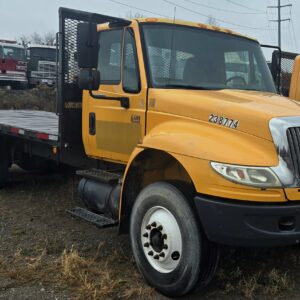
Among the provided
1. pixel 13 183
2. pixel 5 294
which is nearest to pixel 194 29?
pixel 5 294

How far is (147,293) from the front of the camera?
4.11m

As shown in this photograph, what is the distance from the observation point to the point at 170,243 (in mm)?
4004

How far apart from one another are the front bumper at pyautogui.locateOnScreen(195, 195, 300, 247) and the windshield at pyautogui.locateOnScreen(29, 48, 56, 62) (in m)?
27.3

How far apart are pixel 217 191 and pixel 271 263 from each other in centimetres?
160

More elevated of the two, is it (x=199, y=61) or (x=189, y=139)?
(x=199, y=61)

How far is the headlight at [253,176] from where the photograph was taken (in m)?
3.58

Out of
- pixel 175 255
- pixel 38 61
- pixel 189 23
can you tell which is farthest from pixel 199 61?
pixel 38 61

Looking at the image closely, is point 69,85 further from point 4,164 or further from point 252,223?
point 252,223

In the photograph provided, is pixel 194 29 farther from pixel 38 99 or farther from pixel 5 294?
pixel 38 99

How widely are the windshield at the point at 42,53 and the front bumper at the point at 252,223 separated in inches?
1074

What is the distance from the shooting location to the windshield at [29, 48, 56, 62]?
29.7 metres

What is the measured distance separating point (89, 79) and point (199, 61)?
1082mm

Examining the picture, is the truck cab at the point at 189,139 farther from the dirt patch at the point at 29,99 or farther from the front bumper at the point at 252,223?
the dirt patch at the point at 29,99

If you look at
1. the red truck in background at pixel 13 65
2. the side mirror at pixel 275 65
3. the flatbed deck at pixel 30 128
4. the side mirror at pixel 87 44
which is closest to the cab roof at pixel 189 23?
the side mirror at pixel 87 44
